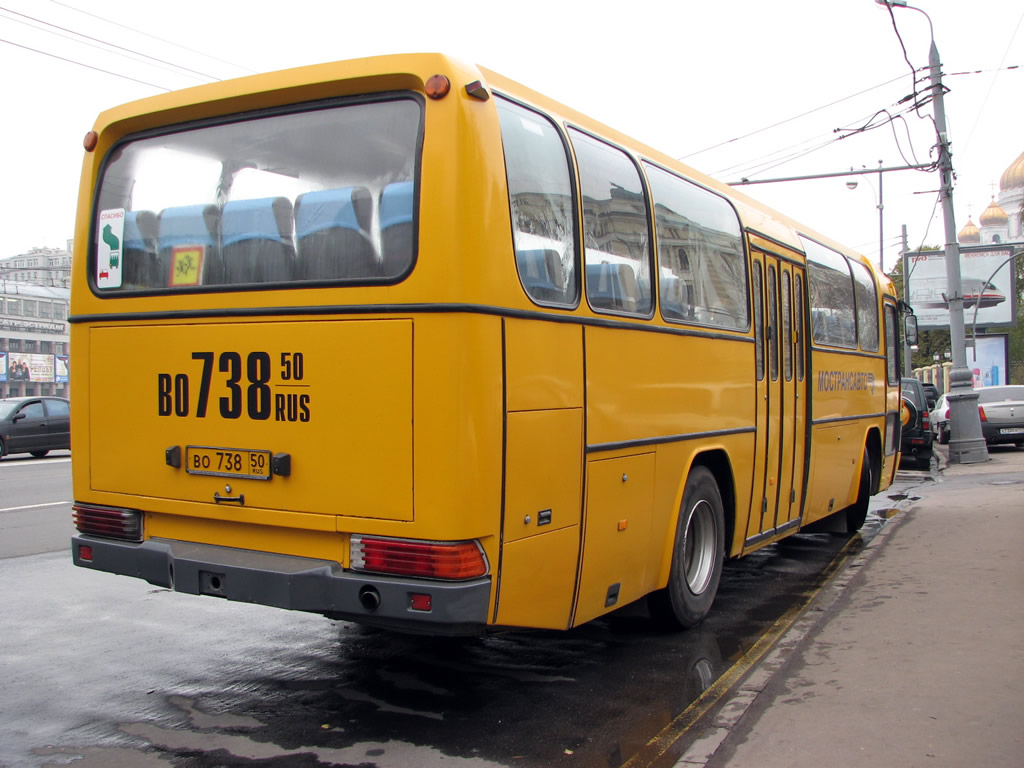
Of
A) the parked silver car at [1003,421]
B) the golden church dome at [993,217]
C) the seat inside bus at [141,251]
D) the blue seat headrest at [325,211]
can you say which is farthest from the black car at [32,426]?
the golden church dome at [993,217]

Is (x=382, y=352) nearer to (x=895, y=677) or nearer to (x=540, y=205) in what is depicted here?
(x=540, y=205)

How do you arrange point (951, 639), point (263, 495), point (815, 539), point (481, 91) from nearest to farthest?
point (481, 91), point (263, 495), point (951, 639), point (815, 539)

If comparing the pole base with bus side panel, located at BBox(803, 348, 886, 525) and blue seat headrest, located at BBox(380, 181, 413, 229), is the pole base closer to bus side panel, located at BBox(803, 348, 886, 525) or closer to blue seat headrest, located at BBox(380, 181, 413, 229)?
bus side panel, located at BBox(803, 348, 886, 525)

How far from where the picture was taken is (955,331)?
64.8ft

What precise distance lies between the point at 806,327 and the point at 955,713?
14.5ft

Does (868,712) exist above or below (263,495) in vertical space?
below

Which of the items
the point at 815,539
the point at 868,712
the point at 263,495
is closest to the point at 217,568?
the point at 263,495

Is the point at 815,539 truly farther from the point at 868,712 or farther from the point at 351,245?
the point at 351,245

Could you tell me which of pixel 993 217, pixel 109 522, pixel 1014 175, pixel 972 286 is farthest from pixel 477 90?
pixel 1014 175

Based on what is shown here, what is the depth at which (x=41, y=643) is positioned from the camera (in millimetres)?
6125

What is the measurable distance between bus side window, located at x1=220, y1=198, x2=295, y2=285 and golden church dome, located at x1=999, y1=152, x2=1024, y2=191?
109149 mm

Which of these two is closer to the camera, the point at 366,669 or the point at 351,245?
the point at 351,245

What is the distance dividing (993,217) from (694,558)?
347 ft

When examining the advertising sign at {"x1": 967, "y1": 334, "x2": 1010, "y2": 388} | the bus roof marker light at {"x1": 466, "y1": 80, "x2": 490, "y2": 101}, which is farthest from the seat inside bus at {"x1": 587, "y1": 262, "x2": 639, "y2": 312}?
the advertising sign at {"x1": 967, "y1": 334, "x2": 1010, "y2": 388}
